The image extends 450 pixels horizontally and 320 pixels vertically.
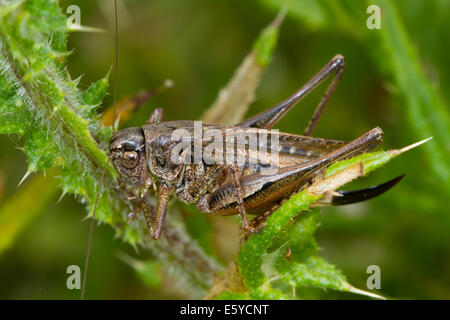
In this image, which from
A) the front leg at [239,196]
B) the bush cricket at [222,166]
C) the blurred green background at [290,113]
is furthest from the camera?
the blurred green background at [290,113]

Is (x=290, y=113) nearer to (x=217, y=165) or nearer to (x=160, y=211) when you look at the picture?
(x=217, y=165)

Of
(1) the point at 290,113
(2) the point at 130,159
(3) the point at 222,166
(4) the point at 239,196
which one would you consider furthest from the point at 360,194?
(1) the point at 290,113

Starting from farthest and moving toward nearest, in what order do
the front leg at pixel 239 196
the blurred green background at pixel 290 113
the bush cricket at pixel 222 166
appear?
the blurred green background at pixel 290 113
the bush cricket at pixel 222 166
the front leg at pixel 239 196

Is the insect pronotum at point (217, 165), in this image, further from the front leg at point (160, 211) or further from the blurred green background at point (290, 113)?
the blurred green background at point (290, 113)

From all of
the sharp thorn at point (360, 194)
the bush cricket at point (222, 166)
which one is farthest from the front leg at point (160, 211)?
the sharp thorn at point (360, 194)

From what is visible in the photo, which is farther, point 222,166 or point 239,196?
point 222,166

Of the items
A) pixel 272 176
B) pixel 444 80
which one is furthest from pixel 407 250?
pixel 272 176
